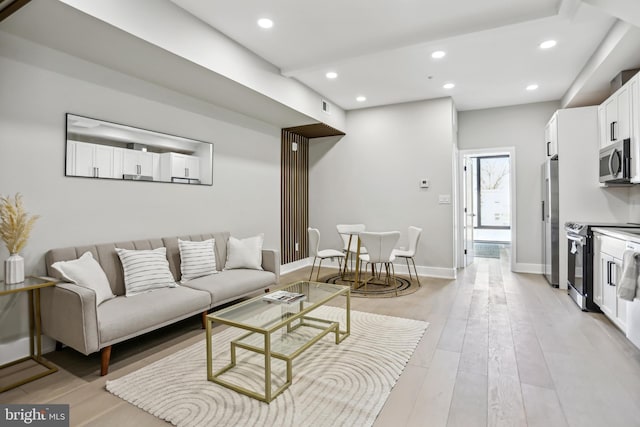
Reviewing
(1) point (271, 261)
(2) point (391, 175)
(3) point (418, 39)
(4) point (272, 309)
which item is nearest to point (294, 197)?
(2) point (391, 175)

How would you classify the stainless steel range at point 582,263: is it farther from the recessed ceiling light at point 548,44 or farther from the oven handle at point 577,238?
the recessed ceiling light at point 548,44

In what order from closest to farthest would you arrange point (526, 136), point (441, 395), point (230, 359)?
point (441, 395)
point (230, 359)
point (526, 136)

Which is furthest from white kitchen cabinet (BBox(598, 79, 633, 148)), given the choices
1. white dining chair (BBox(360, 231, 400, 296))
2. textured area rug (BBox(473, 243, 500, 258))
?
textured area rug (BBox(473, 243, 500, 258))

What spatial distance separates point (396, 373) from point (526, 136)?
202 inches

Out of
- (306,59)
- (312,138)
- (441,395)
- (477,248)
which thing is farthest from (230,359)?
(477,248)

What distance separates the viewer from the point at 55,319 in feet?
7.90

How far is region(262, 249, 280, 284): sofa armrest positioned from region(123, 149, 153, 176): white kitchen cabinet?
5.11 feet

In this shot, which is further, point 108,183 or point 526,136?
point 526,136

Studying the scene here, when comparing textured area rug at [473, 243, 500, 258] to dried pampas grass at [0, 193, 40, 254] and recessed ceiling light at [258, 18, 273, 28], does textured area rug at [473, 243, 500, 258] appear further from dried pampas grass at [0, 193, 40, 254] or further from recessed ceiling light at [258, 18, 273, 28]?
dried pampas grass at [0, 193, 40, 254]

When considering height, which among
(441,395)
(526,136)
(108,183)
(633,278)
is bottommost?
(441,395)

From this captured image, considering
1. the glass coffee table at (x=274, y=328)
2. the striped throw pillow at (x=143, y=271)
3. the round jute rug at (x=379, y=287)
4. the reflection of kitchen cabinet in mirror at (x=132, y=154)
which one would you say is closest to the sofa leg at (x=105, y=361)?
the striped throw pillow at (x=143, y=271)

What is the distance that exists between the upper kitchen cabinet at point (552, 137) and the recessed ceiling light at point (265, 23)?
3882 millimetres

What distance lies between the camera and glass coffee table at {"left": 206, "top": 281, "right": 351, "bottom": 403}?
6.70 ft

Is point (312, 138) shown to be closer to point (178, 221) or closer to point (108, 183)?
point (178, 221)
